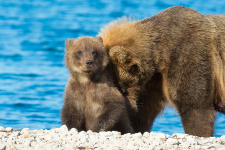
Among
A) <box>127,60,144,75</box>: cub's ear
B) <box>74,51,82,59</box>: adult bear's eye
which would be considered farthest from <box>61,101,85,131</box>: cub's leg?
<box>127,60,144,75</box>: cub's ear

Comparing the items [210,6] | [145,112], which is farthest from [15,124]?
[210,6]

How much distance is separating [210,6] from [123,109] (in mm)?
27263

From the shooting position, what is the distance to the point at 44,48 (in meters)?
25.3

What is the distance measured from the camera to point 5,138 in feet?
25.1

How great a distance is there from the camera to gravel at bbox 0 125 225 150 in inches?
284

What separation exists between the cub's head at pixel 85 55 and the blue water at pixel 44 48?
125 centimetres

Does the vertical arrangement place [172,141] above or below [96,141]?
below

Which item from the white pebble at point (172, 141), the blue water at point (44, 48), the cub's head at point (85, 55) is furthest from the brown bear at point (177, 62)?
the white pebble at point (172, 141)

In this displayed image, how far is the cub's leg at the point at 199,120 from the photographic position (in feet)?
28.3

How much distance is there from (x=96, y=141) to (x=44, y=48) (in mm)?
18296

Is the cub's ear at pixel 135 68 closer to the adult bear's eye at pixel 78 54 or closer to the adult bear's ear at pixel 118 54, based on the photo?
the adult bear's ear at pixel 118 54

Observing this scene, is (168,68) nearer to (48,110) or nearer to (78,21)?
(48,110)

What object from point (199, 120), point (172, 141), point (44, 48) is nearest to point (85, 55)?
point (172, 141)

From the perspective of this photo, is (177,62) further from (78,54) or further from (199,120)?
(78,54)
